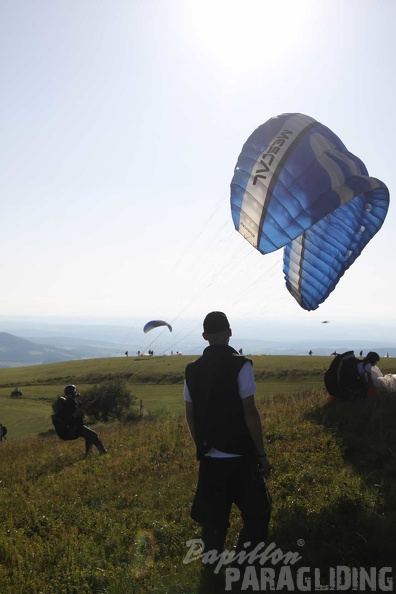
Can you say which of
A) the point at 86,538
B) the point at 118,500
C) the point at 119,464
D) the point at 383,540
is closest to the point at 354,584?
the point at 383,540

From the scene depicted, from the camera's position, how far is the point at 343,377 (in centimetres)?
1316

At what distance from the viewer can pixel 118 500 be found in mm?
8750

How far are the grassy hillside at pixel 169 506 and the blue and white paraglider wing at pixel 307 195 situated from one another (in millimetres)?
4159

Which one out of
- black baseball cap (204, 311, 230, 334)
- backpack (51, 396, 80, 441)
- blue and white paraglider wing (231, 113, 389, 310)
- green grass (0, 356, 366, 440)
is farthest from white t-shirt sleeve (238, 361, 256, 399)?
green grass (0, 356, 366, 440)

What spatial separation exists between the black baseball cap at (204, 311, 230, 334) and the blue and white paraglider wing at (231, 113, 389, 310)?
6165mm

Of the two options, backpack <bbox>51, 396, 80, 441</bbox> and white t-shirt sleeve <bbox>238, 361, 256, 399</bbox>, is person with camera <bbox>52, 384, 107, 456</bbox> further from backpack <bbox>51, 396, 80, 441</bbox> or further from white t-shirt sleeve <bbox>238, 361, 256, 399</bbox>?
white t-shirt sleeve <bbox>238, 361, 256, 399</bbox>

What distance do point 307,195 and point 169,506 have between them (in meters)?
7.08

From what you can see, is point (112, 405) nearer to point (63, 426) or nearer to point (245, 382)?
point (63, 426)

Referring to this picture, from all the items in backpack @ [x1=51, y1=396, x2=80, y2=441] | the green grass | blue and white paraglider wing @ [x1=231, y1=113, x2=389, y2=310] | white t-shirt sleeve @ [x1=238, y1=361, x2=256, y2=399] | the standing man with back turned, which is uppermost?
blue and white paraglider wing @ [x1=231, y1=113, x2=389, y2=310]

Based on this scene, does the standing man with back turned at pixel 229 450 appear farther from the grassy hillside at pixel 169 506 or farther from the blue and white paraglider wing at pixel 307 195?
the blue and white paraglider wing at pixel 307 195

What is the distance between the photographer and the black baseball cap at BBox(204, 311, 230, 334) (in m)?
5.41

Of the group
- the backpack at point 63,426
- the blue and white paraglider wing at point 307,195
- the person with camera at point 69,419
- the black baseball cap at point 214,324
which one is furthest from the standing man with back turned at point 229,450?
the backpack at point 63,426

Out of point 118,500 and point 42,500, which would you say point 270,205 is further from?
point 42,500

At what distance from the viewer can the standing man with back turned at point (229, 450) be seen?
5.11 m
